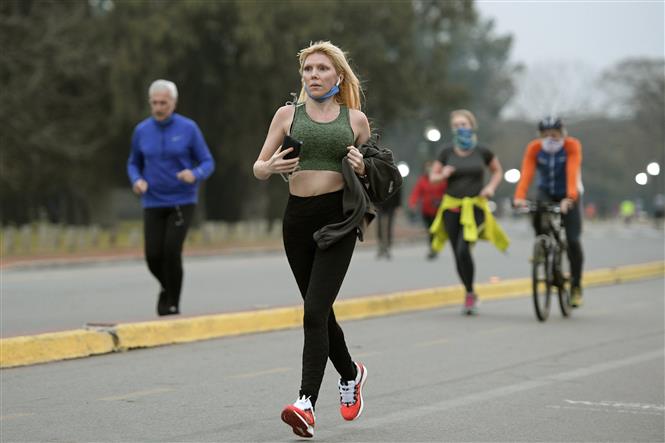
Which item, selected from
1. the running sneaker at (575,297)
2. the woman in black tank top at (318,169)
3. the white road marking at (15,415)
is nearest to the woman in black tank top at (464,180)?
the running sneaker at (575,297)

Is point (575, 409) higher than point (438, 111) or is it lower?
lower

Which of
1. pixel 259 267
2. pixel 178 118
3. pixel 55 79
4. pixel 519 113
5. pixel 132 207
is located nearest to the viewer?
pixel 178 118

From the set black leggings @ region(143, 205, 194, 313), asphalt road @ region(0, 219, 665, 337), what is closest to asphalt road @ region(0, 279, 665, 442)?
black leggings @ region(143, 205, 194, 313)

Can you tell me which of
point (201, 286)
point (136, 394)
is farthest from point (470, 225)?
point (136, 394)

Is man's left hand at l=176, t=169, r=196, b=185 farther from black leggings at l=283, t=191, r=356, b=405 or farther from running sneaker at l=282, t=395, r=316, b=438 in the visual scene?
running sneaker at l=282, t=395, r=316, b=438

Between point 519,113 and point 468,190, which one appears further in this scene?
point 519,113

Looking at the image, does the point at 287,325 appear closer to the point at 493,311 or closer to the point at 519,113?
the point at 493,311

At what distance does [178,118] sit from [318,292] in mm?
5274

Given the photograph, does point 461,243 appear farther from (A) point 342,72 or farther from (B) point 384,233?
(B) point 384,233

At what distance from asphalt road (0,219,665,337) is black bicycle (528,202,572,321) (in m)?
2.10

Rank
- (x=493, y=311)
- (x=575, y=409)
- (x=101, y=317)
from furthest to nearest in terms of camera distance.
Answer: (x=493, y=311) < (x=101, y=317) < (x=575, y=409)

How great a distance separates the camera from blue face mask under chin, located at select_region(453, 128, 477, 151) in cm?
1337

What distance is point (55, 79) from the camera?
37.7 metres

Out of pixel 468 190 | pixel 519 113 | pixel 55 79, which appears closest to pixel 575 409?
pixel 468 190
